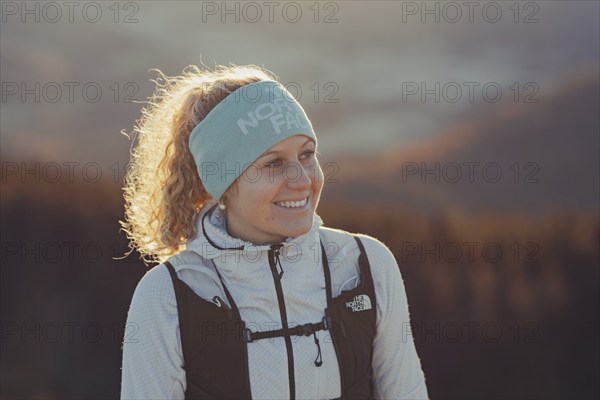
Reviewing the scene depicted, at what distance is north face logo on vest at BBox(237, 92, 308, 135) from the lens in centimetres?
222

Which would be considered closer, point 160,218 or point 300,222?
point 300,222

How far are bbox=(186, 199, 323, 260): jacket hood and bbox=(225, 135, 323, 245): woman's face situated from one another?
0.05m

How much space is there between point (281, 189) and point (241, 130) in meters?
0.22

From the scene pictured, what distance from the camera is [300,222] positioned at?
7.22 feet

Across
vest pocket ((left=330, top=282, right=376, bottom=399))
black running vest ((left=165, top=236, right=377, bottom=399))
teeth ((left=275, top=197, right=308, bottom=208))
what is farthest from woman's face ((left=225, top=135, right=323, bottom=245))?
vest pocket ((left=330, top=282, right=376, bottom=399))

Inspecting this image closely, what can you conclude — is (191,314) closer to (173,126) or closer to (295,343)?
(295,343)

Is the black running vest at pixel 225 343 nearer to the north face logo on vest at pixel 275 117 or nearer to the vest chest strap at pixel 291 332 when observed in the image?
the vest chest strap at pixel 291 332

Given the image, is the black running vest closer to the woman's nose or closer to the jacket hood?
the jacket hood

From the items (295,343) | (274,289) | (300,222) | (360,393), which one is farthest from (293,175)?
(360,393)

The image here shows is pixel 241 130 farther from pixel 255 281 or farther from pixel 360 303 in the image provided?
pixel 360 303

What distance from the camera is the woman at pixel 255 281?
211 centimetres

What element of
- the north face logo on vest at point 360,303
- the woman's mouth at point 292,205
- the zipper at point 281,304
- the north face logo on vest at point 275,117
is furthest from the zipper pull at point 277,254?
the north face logo on vest at point 275,117

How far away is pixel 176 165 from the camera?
2.44 metres

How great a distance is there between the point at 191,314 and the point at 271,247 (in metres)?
0.31
